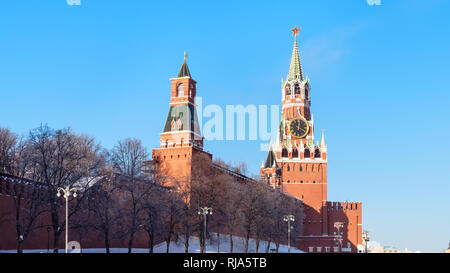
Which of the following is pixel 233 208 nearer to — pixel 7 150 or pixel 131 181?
pixel 131 181

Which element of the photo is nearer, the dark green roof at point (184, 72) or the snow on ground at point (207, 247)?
the snow on ground at point (207, 247)

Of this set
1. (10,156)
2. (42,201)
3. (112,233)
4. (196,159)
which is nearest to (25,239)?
(42,201)

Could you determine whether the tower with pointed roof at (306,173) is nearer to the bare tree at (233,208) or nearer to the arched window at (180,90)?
the arched window at (180,90)

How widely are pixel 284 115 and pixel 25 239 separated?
10073 centimetres

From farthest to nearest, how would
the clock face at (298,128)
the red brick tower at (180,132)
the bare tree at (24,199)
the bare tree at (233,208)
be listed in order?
the clock face at (298,128) < the red brick tower at (180,132) < the bare tree at (233,208) < the bare tree at (24,199)

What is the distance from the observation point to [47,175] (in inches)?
2309

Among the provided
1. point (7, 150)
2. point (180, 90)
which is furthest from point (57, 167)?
point (180, 90)

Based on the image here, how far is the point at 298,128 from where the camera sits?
14825 cm

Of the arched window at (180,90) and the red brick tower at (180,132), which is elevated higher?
the arched window at (180,90)

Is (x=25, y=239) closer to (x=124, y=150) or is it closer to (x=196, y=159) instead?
(x=124, y=150)

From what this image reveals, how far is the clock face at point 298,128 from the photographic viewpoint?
484ft

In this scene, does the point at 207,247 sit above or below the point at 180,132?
below

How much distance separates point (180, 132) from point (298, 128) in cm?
6219

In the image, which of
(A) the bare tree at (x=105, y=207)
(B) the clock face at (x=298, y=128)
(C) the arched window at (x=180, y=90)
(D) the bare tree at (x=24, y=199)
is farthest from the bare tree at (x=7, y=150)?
(B) the clock face at (x=298, y=128)
